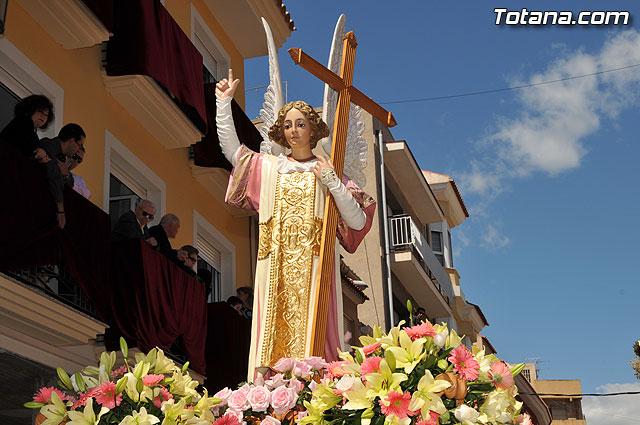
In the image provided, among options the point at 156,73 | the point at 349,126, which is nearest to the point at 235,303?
the point at 156,73

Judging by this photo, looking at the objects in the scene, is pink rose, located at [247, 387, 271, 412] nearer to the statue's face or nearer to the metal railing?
the metal railing

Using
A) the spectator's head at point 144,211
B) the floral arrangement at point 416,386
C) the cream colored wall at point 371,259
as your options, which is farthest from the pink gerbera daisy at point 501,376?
the cream colored wall at point 371,259

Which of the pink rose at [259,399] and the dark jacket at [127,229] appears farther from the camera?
the dark jacket at [127,229]

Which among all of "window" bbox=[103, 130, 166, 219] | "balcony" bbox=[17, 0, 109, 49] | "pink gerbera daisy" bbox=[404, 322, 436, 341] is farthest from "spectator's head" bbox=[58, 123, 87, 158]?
"pink gerbera daisy" bbox=[404, 322, 436, 341]

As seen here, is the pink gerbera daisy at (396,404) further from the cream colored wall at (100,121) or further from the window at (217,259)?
the window at (217,259)

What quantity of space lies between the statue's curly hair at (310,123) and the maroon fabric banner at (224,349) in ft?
11.3

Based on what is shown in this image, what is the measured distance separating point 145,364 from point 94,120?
5041 mm

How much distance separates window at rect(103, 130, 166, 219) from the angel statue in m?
2.42

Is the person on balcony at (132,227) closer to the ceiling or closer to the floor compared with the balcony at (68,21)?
closer to the floor

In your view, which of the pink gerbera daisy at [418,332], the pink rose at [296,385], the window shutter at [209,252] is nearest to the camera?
the pink gerbera daisy at [418,332]

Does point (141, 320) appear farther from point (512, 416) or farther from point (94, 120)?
point (512, 416)

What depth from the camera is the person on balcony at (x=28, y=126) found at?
306 inches

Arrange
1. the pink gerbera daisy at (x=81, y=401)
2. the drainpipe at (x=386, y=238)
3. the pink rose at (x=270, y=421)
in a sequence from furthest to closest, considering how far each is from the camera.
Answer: the drainpipe at (x=386, y=238) → the pink rose at (x=270, y=421) → the pink gerbera daisy at (x=81, y=401)

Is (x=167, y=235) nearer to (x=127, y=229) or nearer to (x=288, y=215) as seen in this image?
(x=127, y=229)
